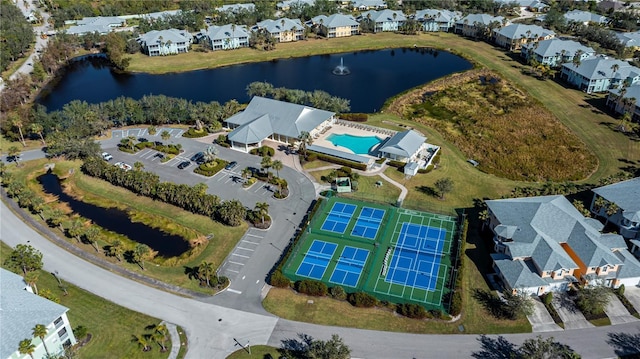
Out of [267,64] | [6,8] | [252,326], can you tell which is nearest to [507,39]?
[267,64]

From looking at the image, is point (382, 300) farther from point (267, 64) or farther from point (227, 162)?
point (267, 64)

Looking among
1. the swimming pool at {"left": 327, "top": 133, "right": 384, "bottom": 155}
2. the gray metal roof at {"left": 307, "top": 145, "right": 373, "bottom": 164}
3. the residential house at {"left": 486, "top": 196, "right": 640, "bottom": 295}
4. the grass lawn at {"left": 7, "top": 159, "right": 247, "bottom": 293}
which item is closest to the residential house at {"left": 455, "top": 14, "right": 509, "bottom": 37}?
the swimming pool at {"left": 327, "top": 133, "right": 384, "bottom": 155}

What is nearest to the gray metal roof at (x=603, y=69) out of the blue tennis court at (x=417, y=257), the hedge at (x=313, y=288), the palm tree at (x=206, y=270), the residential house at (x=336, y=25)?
the blue tennis court at (x=417, y=257)

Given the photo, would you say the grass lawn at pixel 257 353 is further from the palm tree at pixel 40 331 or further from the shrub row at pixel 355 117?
the shrub row at pixel 355 117

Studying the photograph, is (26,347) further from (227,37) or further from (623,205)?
(227,37)

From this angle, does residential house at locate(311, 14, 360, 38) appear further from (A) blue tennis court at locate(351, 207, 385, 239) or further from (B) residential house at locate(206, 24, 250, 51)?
(A) blue tennis court at locate(351, 207, 385, 239)
